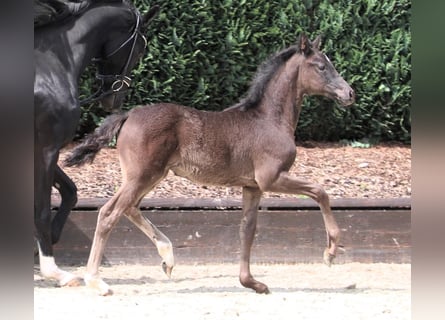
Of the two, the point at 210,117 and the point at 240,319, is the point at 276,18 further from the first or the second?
the point at 240,319

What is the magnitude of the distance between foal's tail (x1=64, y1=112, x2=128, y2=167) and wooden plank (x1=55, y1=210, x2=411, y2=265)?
1.26 m

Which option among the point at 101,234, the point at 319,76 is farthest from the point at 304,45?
the point at 101,234

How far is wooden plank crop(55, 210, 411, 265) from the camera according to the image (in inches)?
264

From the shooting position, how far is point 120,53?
6141mm

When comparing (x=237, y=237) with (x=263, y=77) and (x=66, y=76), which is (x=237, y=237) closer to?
(x=263, y=77)

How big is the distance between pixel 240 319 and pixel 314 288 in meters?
1.40

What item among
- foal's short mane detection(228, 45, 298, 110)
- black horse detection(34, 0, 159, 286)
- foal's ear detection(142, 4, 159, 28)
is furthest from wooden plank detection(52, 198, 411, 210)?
foal's ear detection(142, 4, 159, 28)

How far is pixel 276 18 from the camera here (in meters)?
8.47

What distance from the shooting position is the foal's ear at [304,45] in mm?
5610

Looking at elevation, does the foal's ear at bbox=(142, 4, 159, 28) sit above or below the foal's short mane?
above

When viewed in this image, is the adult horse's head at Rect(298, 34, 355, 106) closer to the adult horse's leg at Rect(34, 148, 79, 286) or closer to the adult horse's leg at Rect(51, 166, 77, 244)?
the adult horse's leg at Rect(34, 148, 79, 286)

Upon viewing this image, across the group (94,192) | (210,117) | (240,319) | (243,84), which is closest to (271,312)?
(240,319)

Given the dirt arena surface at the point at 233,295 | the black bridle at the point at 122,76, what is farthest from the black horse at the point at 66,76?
the dirt arena surface at the point at 233,295

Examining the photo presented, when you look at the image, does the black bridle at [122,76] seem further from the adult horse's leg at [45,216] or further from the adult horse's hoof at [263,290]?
the adult horse's hoof at [263,290]
